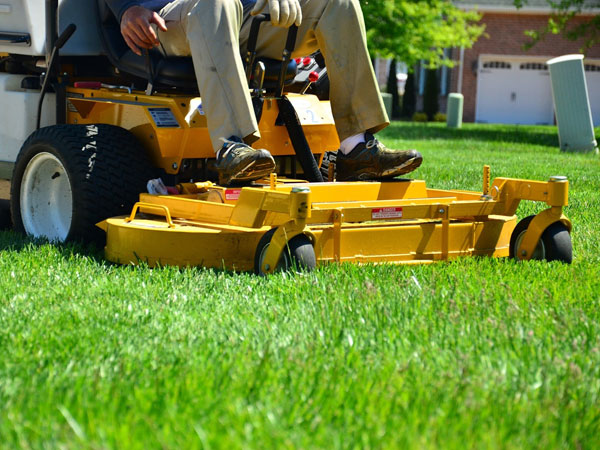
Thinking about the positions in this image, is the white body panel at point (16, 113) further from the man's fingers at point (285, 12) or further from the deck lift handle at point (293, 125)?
the man's fingers at point (285, 12)

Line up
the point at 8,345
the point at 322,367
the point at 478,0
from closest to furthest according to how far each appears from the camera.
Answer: the point at 322,367, the point at 8,345, the point at 478,0

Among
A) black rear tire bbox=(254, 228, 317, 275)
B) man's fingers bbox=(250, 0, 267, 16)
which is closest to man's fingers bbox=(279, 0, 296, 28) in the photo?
man's fingers bbox=(250, 0, 267, 16)

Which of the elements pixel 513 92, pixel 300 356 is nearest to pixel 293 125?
pixel 300 356

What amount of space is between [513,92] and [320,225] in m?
29.3

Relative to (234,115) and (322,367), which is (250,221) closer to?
(234,115)

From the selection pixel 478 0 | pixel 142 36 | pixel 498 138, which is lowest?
pixel 498 138

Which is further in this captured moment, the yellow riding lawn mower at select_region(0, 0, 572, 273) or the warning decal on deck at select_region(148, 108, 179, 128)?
the warning decal on deck at select_region(148, 108, 179, 128)

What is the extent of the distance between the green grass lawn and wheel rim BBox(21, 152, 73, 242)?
57 centimetres

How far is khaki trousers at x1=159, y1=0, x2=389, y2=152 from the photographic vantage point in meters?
4.29

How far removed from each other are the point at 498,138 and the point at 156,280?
A: 15064 millimetres

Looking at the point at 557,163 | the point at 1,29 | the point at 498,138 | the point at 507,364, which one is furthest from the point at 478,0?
the point at 507,364

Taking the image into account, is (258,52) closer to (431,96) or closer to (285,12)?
(285,12)

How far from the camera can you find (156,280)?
3.79 m

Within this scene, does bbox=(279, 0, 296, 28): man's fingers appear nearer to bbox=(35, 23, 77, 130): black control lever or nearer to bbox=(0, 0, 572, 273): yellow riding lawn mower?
bbox=(0, 0, 572, 273): yellow riding lawn mower
